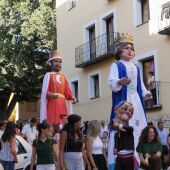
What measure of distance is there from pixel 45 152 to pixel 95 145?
1.85 metres

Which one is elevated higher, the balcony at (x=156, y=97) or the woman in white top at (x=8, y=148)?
the balcony at (x=156, y=97)

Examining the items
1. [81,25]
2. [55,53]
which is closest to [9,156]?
[55,53]

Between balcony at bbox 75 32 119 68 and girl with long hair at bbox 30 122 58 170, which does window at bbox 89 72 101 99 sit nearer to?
balcony at bbox 75 32 119 68

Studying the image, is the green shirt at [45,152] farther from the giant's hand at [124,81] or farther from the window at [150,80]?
the window at [150,80]

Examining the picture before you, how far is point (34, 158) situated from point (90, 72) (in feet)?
57.8

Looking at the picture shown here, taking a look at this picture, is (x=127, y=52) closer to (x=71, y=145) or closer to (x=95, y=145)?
(x=71, y=145)

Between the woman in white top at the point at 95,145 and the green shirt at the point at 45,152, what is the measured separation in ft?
3.42

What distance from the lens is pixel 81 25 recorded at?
27.6m

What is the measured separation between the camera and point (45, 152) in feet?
28.8

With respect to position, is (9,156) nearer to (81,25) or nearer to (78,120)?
(78,120)

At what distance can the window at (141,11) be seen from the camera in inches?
872

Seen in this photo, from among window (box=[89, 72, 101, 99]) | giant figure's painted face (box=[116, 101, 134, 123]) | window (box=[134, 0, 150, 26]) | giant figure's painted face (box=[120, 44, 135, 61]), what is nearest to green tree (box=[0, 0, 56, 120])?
window (box=[89, 72, 101, 99])

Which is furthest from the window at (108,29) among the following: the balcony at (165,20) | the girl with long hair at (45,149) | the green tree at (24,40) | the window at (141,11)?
the girl with long hair at (45,149)

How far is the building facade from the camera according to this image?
20.3 meters
